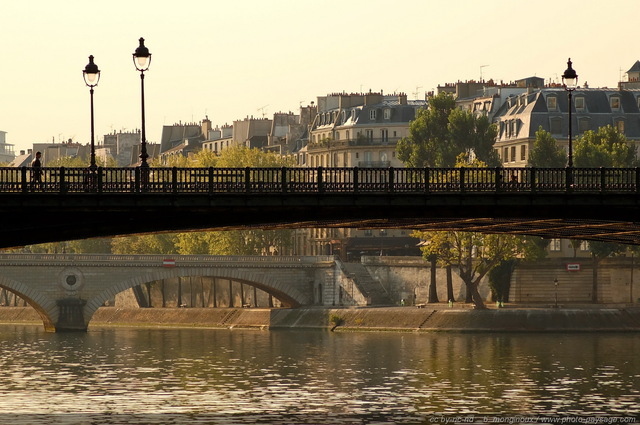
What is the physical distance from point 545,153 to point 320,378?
48326 millimetres

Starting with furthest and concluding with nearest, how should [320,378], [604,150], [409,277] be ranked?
[409,277], [604,150], [320,378]

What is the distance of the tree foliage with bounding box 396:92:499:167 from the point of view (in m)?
135

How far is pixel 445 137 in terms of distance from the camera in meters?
136

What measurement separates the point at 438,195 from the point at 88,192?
37.0 ft

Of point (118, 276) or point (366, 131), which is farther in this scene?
point (366, 131)

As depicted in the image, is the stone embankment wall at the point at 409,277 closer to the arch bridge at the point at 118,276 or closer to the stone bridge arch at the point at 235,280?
the arch bridge at the point at 118,276

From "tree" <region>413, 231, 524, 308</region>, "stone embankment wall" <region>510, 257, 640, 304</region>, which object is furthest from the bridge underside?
"stone embankment wall" <region>510, 257, 640, 304</region>

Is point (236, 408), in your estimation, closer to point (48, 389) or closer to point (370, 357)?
point (48, 389)

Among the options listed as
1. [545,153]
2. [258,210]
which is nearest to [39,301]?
[545,153]

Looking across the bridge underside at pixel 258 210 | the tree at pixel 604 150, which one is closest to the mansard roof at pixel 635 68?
the tree at pixel 604 150

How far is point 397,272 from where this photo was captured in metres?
136

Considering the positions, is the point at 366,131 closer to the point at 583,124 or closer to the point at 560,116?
the point at 560,116

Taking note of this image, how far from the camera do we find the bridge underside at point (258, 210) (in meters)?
58.9

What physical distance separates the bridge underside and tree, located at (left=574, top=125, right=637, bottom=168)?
193ft
